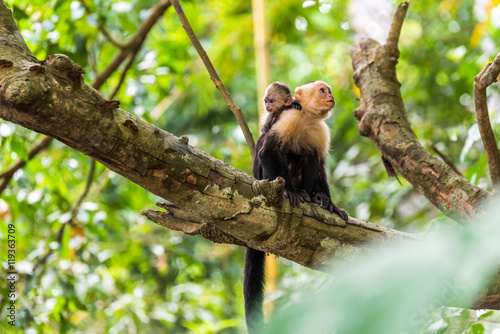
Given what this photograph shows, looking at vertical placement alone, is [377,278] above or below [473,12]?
below

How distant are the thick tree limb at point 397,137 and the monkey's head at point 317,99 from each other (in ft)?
0.57

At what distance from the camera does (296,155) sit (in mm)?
2562

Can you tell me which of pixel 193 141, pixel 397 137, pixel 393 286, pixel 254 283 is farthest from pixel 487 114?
pixel 193 141

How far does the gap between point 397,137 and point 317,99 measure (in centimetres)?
54

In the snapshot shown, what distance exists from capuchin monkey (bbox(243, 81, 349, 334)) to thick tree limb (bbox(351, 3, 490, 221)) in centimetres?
24

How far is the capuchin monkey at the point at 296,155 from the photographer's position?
2172mm

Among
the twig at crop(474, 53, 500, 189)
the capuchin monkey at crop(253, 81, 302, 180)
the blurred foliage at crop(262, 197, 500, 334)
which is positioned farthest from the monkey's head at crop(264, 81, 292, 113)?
the blurred foliage at crop(262, 197, 500, 334)

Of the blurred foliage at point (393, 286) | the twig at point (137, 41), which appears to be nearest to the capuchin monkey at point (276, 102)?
the twig at point (137, 41)

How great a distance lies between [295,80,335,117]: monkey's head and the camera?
2611 millimetres

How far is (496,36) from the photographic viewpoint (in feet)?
9.36

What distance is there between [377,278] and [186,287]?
4.68 meters

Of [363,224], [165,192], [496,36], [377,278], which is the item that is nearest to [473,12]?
[496,36]

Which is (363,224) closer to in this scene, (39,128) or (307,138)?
(307,138)

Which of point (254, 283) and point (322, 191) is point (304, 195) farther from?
point (254, 283)
